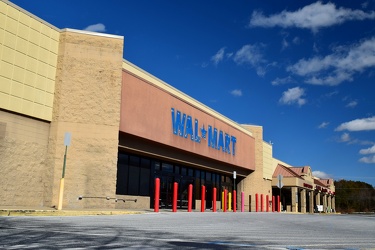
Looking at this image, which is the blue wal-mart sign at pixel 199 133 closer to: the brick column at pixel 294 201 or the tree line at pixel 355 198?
the brick column at pixel 294 201

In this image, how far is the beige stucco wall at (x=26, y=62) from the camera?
17.4 metres

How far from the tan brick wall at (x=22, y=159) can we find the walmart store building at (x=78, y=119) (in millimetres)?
42

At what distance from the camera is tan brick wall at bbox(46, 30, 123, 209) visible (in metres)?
19.5

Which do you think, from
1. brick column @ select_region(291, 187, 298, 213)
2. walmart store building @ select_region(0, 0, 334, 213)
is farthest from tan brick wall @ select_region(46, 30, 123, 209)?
brick column @ select_region(291, 187, 298, 213)

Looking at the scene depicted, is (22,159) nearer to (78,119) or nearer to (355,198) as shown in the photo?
(78,119)

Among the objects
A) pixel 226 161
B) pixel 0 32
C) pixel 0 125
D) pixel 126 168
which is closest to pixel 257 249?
pixel 0 125

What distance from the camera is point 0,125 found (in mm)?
17203

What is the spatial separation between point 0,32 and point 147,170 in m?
12.9

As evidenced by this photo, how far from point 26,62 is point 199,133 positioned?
14865mm

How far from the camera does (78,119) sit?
65.8 ft

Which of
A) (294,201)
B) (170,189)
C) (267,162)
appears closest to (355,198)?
(294,201)

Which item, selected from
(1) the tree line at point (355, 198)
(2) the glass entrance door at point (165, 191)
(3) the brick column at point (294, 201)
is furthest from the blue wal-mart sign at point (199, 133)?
(1) the tree line at point (355, 198)

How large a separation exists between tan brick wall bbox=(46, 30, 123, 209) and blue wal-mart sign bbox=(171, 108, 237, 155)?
678 cm

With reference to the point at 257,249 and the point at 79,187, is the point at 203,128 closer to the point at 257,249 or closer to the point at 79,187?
the point at 79,187
